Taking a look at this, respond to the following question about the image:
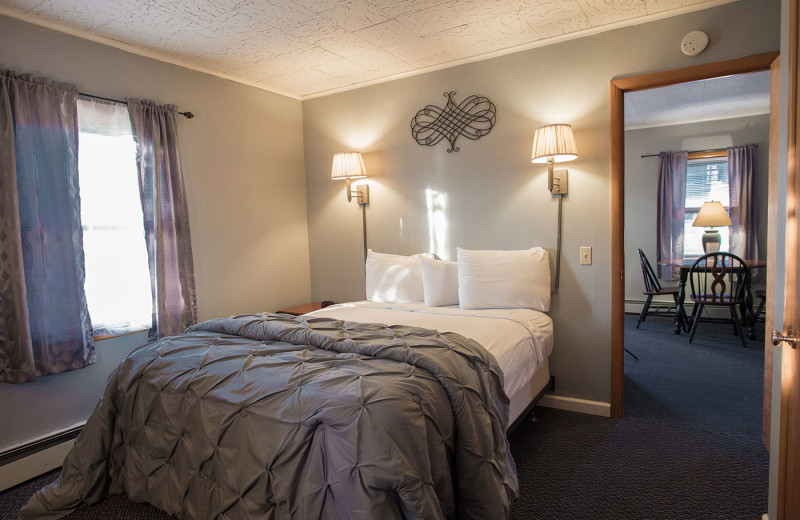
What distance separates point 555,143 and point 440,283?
121 cm

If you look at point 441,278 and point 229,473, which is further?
point 441,278

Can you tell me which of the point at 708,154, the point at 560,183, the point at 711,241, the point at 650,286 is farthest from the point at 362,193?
the point at 708,154

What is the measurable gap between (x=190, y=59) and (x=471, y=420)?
3.07 meters

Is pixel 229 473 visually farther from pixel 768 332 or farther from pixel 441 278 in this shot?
pixel 768 332

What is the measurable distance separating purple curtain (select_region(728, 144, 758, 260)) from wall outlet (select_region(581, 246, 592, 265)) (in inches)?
162

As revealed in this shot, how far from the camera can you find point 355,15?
2.66 meters

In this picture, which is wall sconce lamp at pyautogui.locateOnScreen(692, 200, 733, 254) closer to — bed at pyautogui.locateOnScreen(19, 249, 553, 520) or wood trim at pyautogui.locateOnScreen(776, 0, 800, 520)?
bed at pyautogui.locateOnScreen(19, 249, 553, 520)

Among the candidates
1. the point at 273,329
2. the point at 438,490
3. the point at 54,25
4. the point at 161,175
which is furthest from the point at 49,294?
the point at 438,490

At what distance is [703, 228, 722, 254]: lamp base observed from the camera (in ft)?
19.1

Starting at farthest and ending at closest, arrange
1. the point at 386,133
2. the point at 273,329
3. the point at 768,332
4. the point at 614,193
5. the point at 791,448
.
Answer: the point at 386,133 < the point at 614,193 < the point at 768,332 < the point at 273,329 < the point at 791,448

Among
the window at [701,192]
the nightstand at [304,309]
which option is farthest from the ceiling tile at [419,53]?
the window at [701,192]

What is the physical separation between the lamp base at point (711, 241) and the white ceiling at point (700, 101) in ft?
4.87

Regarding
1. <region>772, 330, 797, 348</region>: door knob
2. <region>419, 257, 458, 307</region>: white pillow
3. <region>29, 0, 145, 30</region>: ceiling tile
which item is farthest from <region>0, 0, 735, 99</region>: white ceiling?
<region>772, 330, 797, 348</region>: door knob

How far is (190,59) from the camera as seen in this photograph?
127 inches
